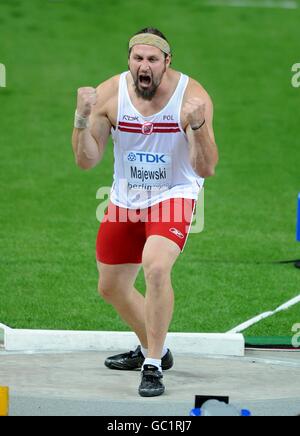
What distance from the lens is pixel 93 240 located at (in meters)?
12.7

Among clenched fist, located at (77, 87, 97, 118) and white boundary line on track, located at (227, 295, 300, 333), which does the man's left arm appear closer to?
clenched fist, located at (77, 87, 97, 118)

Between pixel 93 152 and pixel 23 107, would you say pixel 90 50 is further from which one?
pixel 93 152

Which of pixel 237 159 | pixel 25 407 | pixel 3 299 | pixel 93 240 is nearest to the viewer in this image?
pixel 25 407

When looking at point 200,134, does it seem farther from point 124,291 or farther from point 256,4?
point 256,4

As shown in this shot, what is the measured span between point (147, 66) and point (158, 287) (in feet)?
4.50

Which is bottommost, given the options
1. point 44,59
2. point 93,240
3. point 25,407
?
point 25,407

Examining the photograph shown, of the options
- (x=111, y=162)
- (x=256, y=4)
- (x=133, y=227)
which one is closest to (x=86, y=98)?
(x=133, y=227)

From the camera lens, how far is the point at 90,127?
28.1 feet

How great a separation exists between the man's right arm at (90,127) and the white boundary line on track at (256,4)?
13.4m

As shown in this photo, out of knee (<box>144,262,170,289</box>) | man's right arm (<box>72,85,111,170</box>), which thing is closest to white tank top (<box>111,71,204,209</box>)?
man's right arm (<box>72,85,111,170</box>)

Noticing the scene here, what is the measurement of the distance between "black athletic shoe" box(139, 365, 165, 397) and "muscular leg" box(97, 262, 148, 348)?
21.3 inches

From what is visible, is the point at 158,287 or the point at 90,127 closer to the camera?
the point at 158,287

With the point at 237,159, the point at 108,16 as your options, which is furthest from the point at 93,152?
the point at 108,16

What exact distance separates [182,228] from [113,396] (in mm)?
1118
